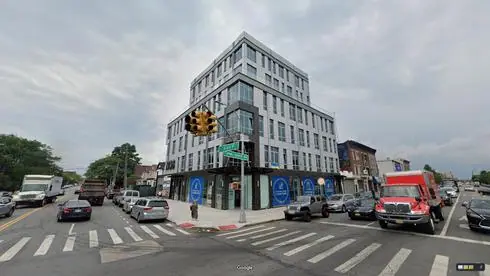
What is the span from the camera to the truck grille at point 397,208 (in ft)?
37.5

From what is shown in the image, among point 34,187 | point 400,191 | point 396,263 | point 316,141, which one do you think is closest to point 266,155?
point 316,141

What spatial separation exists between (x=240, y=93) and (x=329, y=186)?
21820 mm

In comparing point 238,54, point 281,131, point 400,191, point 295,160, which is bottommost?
point 400,191

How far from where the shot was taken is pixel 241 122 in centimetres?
2614

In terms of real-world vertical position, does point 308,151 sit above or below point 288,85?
below

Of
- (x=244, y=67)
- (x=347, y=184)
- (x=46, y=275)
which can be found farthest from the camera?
(x=347, y=184)

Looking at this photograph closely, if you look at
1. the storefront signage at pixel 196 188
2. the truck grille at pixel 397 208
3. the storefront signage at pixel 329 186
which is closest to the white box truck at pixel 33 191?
the storefront signage at pixel 196 188

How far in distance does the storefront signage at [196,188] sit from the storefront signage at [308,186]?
46.8ft

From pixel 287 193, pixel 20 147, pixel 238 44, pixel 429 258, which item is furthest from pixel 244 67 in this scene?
pixel 20 147

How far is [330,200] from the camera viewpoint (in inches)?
968

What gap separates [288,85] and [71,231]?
114 feet

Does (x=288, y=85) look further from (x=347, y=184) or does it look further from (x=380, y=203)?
(x=380, y=203)

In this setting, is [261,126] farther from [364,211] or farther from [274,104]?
[364,211]

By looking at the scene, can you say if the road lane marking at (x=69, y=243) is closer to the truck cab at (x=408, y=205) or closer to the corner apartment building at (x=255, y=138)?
the corner apartment building at (x=255, y=138)
